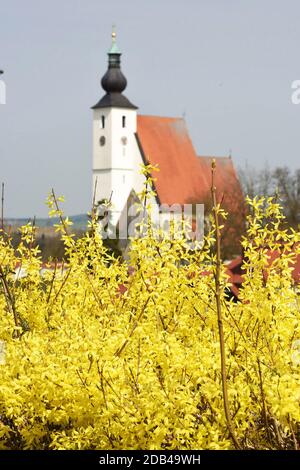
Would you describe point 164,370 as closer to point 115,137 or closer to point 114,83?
point 115,137

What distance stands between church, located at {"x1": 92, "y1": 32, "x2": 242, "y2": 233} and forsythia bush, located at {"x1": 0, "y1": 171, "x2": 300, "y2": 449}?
5292cm

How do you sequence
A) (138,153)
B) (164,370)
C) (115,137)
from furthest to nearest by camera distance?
1. (115,137)
2. (138,153)
3. (164,370)

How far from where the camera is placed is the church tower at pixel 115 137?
230 ft

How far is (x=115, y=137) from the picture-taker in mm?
70438

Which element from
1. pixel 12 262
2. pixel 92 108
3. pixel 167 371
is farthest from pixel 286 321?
pixel 92 108

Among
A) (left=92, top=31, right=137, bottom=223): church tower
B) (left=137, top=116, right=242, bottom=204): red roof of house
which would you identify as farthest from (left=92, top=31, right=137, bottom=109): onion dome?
(left=137, top=116, right=242, bottom=204): red roof of house

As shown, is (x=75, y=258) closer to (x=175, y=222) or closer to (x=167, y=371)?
(x=175, y=222)

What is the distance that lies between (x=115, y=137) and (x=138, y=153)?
2.97 meters

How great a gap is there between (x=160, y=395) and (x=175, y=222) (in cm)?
207

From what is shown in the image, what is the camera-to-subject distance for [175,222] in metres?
6.48

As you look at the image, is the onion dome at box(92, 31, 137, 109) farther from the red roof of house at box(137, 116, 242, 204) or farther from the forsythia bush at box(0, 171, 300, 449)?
the forsythia bush at box(0, 171, 300, 449)

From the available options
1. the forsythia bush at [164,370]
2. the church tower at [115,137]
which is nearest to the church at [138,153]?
the church tower at [115,137]

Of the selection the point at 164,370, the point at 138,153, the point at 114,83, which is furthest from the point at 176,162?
the point at 164,370

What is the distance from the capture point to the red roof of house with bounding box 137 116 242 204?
208 feet
